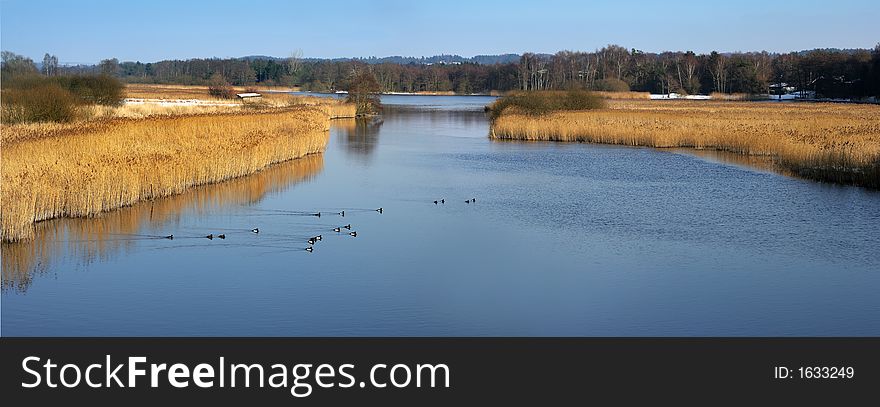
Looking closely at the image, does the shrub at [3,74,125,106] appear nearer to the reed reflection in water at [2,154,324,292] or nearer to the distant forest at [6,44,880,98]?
the distant forest at [6,44,880,98]

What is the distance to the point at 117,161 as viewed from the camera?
46.8 ft

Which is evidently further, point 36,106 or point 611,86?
point 611,86

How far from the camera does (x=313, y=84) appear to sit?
9538 cm

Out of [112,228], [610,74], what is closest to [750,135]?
[112,228]

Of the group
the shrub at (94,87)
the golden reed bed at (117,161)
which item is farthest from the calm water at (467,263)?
the shrub at (94,87)

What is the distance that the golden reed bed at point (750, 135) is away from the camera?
1839 centimetres

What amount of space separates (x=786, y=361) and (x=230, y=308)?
479cm

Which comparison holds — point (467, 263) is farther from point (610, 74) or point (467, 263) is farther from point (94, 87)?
point (610, 74)

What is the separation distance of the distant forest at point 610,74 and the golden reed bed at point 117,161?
73.0 feet

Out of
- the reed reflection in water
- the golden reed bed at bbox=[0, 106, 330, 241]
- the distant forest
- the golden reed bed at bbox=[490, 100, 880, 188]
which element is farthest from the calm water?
the distant forest

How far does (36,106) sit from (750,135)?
17690mm

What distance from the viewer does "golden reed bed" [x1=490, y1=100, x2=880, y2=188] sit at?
724 inches

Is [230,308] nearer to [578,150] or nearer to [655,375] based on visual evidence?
[655,375]

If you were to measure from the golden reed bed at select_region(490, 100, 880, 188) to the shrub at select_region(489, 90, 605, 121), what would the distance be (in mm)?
802
